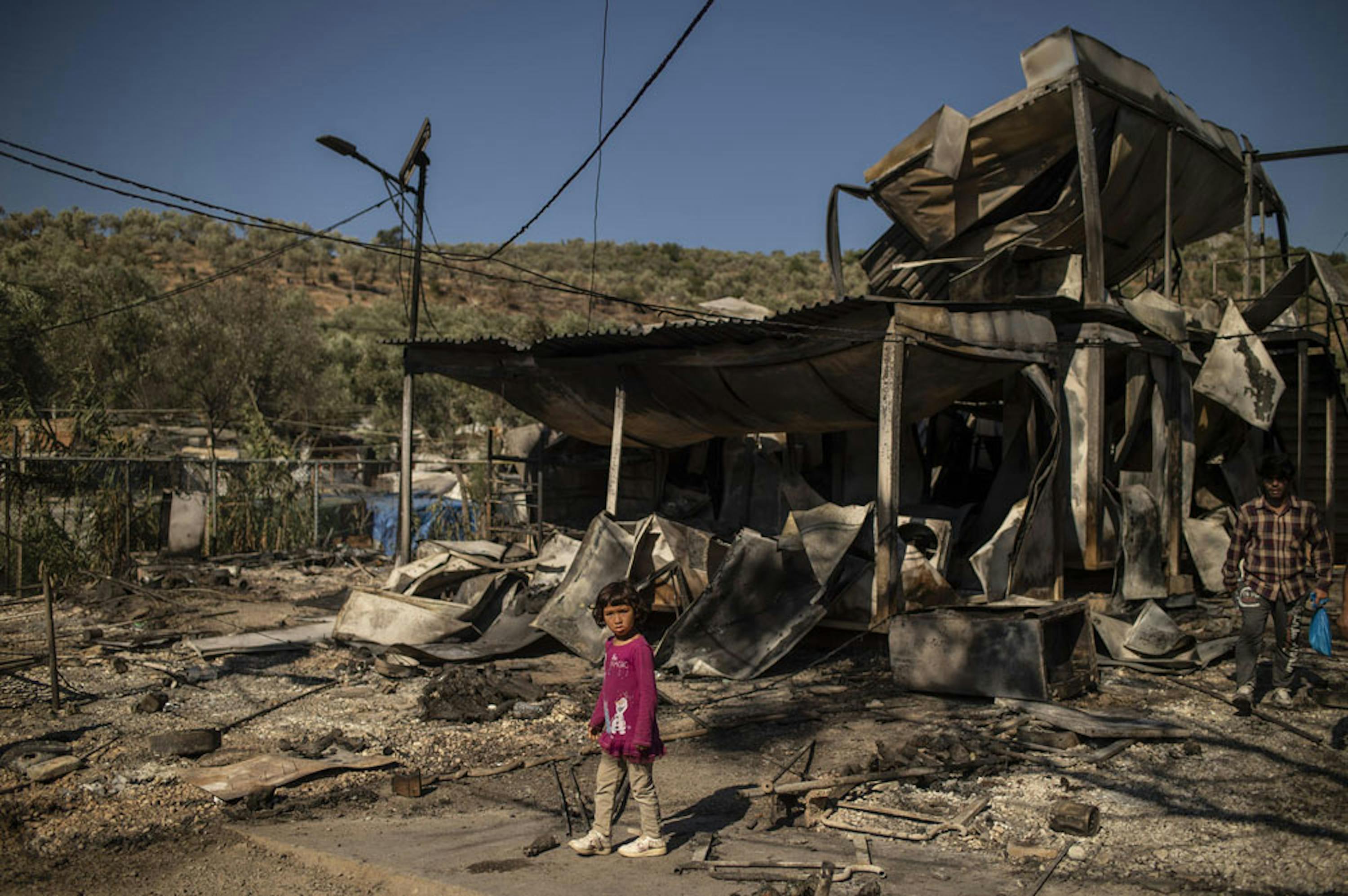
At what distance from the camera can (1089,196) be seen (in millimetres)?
10953

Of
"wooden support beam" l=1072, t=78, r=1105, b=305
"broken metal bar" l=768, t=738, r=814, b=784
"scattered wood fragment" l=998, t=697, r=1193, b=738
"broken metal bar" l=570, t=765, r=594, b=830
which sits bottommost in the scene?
"broken metal bar" l=570, t=765, r=594, b=830

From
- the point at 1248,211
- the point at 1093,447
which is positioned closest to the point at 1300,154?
the point at 1248,211

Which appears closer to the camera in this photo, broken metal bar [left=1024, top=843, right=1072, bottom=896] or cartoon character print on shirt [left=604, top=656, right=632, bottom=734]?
broken metal bar [left=1024, top=843, right=1072, bottom=896]

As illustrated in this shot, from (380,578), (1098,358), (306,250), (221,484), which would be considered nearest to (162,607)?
(380,578)

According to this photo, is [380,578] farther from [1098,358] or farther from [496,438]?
[1098,358]

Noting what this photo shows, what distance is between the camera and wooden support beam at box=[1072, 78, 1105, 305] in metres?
10.8

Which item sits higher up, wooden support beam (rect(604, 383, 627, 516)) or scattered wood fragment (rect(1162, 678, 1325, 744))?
wooden support beam (rect(604, 383, 627, 516))

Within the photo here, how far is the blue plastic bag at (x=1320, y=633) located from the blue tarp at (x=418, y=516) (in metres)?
12.5

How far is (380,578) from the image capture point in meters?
14.4

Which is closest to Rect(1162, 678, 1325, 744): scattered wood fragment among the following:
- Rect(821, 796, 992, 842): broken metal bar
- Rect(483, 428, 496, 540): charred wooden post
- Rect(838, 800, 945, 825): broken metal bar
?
Rect(821, 796, 992, 842): broken metal bar

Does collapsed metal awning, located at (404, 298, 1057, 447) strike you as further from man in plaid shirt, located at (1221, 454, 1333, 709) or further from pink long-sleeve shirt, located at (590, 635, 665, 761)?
pink long-sleeve shirt, located at (590, 635, 665, 761)

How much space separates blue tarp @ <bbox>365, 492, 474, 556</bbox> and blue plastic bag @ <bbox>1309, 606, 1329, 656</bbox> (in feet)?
41.1

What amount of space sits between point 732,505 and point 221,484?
9690 millimetres

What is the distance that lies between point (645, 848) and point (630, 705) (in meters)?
0.65
